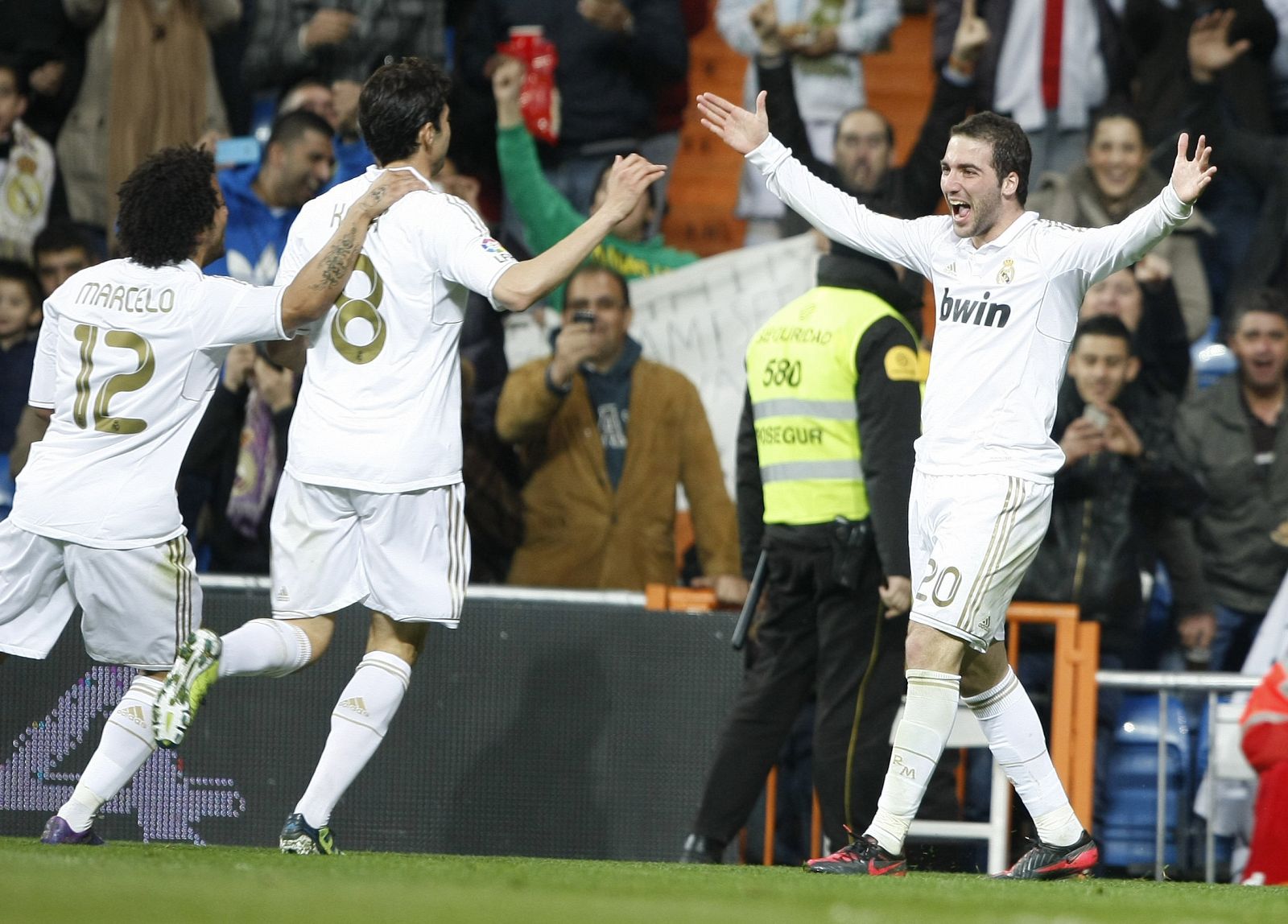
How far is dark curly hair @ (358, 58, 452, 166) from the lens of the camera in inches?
238

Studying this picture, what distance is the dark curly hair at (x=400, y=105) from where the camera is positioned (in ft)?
19.8

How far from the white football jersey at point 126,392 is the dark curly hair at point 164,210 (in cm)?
8

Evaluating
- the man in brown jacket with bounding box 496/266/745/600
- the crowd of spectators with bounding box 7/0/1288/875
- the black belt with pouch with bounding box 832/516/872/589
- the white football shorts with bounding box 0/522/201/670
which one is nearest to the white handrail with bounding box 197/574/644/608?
the crowd of spectators with bounding box 7/0/1288/875

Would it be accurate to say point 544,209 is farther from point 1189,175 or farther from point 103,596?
point 1189,175

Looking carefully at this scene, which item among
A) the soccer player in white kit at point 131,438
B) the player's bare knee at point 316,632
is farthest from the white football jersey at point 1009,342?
the player's bare knee at point 316,632

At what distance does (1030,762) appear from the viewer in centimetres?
575

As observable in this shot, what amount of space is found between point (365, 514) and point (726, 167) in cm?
595

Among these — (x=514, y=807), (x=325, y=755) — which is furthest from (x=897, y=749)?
(x=514, y=807)

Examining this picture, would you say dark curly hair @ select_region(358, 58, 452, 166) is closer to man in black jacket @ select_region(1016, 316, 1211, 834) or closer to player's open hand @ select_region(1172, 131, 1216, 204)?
player's open hand @ select_region(1172, 131, 1216, 204)

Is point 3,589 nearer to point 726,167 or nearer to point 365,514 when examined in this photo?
point 365,514

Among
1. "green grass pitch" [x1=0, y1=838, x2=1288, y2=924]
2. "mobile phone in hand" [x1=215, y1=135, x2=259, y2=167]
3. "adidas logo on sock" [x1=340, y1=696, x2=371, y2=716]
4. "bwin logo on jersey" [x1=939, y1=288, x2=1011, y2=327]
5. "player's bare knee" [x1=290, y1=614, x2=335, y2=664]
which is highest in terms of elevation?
"mobile phone in hand" [x1=215, y1=135, x2=259, y2=167]

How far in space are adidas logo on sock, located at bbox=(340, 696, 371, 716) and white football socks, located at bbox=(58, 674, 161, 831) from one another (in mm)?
589

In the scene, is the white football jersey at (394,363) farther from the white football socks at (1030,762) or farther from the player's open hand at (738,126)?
the white football socks at (1030,762)

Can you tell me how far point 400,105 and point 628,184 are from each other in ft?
2.77
